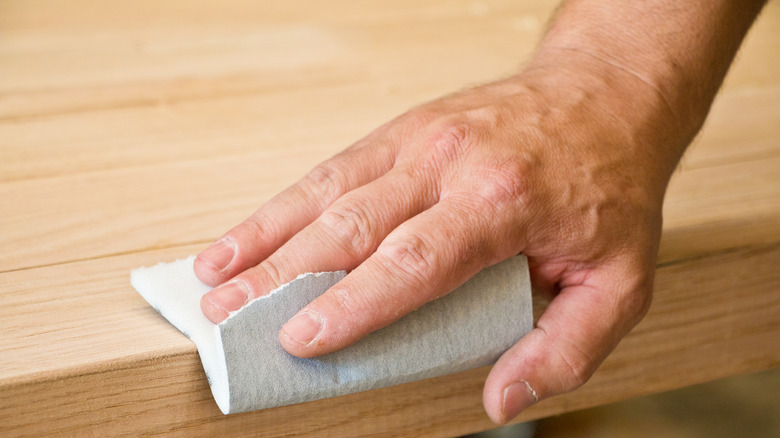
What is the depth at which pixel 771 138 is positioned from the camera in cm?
75

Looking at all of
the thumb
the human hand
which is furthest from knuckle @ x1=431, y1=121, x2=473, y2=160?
the thumb

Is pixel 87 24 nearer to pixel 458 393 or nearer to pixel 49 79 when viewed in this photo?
pixel 49 79

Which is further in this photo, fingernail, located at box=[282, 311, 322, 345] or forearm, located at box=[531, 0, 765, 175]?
forearm, located at box=[531, 0, 765, 175]

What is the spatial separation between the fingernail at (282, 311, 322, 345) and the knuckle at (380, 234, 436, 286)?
2.4 inches

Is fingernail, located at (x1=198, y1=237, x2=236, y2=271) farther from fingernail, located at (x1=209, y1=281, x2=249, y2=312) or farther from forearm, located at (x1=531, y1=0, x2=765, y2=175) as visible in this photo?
forearm, located at (x1=531, y1=0, x2=765, y2=175)

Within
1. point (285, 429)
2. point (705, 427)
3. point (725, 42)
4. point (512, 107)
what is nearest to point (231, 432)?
point (285, 429)

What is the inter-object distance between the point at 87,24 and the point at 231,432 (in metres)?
0.72

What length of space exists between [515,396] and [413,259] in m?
0.13

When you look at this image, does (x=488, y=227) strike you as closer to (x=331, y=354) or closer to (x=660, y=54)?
(x=331, y=354)

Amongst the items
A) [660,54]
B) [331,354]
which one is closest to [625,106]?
[660,54]

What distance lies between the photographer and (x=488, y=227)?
47 cm

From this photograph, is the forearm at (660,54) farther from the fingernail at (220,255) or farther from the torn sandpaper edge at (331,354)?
the fingernail at (220,255)

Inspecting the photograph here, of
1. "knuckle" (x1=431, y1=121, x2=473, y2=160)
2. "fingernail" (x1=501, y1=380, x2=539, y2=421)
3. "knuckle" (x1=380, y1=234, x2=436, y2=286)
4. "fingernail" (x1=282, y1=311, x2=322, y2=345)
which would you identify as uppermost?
"knuckle" (x1=431, y1=121, x2=473, y2=160)

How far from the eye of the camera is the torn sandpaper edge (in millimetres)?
423
